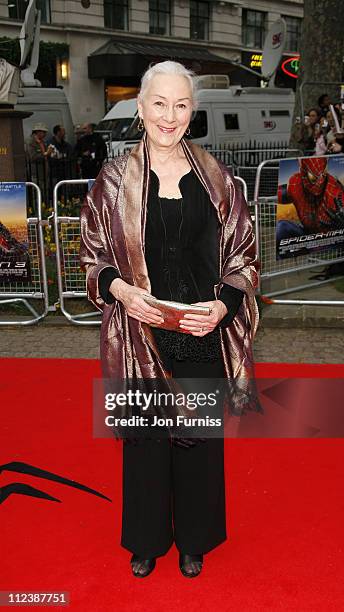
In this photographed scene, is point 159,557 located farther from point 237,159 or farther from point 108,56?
point 108,56

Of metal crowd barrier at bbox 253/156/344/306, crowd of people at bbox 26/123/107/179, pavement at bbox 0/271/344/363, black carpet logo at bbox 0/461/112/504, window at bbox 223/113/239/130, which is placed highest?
window at bbox 223/113/239/130

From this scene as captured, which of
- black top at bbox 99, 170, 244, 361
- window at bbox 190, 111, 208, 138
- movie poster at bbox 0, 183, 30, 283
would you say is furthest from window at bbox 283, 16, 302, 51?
black top at bbox 99, 170, 244, 361

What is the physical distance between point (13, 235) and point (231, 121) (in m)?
11.6

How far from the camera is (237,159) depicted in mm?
15812

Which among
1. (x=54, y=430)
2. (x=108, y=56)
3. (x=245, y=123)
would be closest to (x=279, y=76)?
(x=108, y=56)

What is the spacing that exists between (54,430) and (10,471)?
585 mm

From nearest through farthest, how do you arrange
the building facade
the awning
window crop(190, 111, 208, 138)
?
window crop(190, 111, 208, 138), the building facade, the awning

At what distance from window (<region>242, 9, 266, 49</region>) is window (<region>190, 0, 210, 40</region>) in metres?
2.71

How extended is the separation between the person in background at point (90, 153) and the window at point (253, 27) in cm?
2486

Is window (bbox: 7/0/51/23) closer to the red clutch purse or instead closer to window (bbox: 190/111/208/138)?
window (bbox: 190/111/208/138)

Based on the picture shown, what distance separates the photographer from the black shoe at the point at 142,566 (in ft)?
9.76

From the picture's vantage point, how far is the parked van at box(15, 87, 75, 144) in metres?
16.6

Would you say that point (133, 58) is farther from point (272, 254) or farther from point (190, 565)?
point (190, 565)

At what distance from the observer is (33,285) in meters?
7.67
